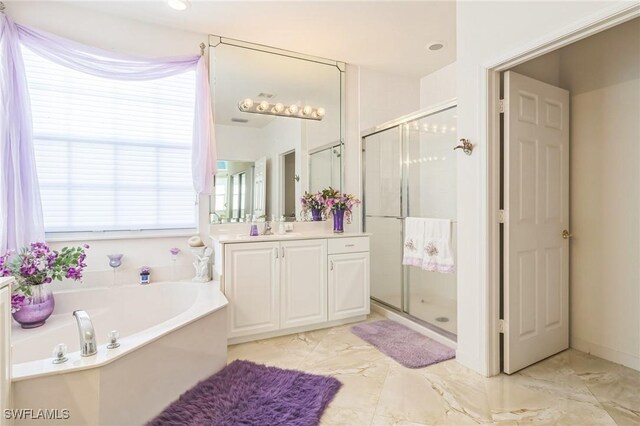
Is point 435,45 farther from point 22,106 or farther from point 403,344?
point 22,106

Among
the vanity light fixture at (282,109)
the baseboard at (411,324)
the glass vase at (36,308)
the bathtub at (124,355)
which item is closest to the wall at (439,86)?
the vanity light fixture at (282,109)

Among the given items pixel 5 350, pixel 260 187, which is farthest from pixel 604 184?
pixel 5 350

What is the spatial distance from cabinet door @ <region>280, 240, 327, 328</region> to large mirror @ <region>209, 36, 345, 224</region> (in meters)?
0.58

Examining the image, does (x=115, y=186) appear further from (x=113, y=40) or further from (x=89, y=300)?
(x=113, y=40)

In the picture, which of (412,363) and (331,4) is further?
(331,4)

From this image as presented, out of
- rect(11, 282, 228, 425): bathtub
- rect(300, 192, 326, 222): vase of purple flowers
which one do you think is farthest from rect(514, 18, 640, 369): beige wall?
rect(11, 282, 228, 425): bathtub

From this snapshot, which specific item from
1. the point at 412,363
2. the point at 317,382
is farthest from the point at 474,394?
the point at 317,382

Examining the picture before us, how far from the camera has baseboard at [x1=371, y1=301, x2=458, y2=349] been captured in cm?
267

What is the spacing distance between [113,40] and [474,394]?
12.2ft

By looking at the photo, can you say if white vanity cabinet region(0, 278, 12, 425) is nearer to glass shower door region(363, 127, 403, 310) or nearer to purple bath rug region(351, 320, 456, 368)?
purple bath rug region(351, 320, 456, 368)

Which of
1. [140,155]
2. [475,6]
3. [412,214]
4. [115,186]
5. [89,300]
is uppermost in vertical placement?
[475,6]

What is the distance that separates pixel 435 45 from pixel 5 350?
12.4ft

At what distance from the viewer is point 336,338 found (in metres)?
2.84

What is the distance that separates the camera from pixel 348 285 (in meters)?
3.14
